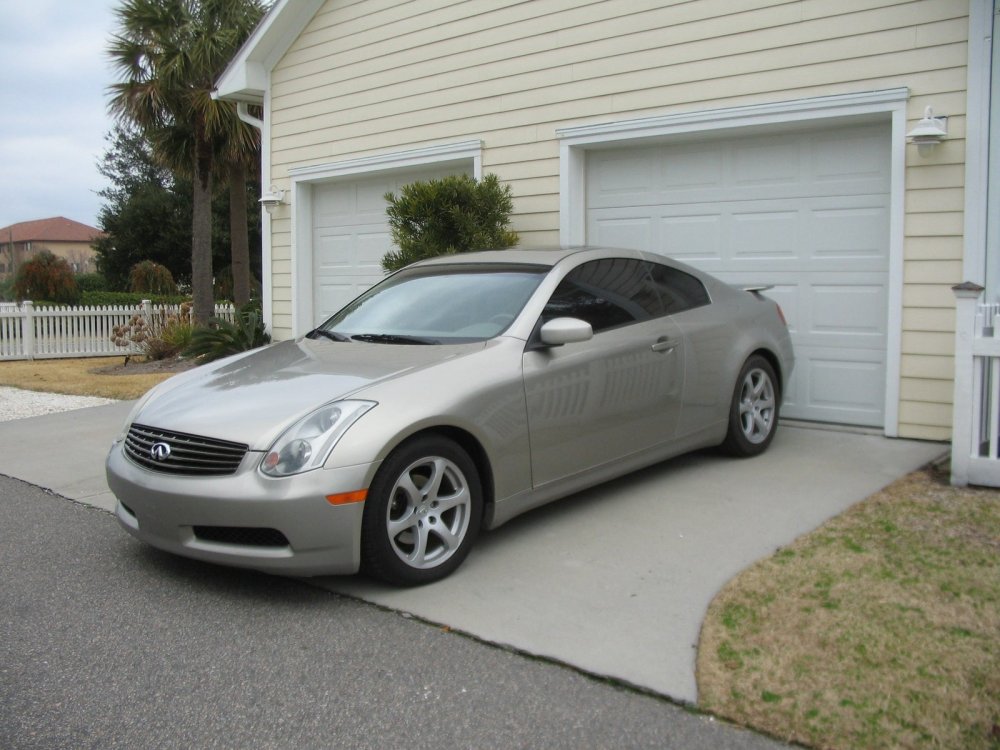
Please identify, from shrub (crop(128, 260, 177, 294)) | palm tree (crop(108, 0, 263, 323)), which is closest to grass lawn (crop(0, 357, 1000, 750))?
palm tree (crop(108, 0, 263, 323))

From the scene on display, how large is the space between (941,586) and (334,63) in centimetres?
919

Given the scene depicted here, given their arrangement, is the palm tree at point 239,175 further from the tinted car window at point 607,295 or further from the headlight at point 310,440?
the headlight at point 310,440

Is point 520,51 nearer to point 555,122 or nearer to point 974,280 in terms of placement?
point 555,122

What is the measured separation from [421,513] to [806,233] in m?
4.61

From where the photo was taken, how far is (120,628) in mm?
3898

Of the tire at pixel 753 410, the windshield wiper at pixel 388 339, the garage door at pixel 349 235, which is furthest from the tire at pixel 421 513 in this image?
the garage door at pixel 349 235

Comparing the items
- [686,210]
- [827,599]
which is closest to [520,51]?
[686,210]

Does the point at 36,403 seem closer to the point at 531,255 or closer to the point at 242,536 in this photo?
the point at 531,255

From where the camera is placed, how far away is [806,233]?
24.5 ft

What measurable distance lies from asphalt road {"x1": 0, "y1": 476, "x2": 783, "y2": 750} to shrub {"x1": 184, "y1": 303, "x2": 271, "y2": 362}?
725 centimetres

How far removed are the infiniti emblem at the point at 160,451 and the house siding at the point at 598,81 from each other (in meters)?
5.18

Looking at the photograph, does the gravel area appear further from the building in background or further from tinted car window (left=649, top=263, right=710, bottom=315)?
the building in background

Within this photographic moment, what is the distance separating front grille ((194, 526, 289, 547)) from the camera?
13.1ft

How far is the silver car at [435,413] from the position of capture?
398cm
